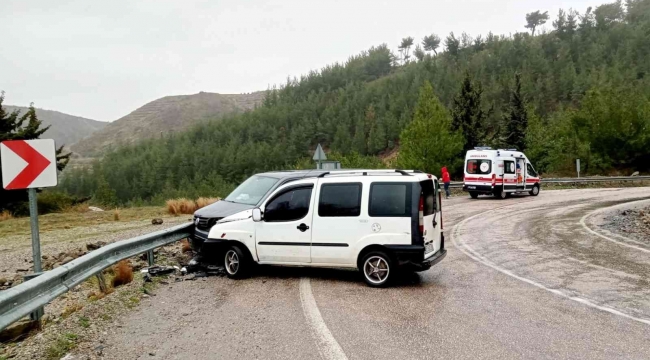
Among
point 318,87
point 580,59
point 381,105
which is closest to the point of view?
point 580,59

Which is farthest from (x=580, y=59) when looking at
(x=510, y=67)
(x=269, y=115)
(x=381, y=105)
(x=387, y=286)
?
(x=387, y=286)

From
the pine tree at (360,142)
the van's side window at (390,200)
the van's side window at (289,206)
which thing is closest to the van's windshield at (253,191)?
the van's side window at (289,206)

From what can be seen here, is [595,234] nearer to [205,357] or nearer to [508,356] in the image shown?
[508,356]

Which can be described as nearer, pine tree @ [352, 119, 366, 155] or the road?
the road

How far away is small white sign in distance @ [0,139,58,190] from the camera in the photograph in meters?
6.62

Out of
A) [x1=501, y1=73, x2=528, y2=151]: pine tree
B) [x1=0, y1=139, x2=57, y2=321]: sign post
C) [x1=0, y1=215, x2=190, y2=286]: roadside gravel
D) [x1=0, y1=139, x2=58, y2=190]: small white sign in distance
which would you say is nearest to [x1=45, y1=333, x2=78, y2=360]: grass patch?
[x1=0, y1=139, x2=57, y2=321]: sign post

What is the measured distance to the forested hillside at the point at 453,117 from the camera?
1786 inches

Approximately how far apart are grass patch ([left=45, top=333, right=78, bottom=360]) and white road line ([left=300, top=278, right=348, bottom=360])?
275cm

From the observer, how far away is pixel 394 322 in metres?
6.37

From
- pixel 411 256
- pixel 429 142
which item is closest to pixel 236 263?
pixel 411 256

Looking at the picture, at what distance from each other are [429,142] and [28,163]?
122ft

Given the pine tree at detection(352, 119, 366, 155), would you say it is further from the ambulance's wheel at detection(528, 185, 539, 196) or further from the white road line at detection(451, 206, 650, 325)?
the white road line at detection(451, 206, 650, 325)

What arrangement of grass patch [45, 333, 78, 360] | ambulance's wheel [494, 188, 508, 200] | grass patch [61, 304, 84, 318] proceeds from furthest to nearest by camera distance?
ambulance's wheel [494, 188, 508, 200], grass patch [61, 304, 84, 318], grass patch [45, 333, 78, 360]

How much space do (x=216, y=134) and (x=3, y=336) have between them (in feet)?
486
